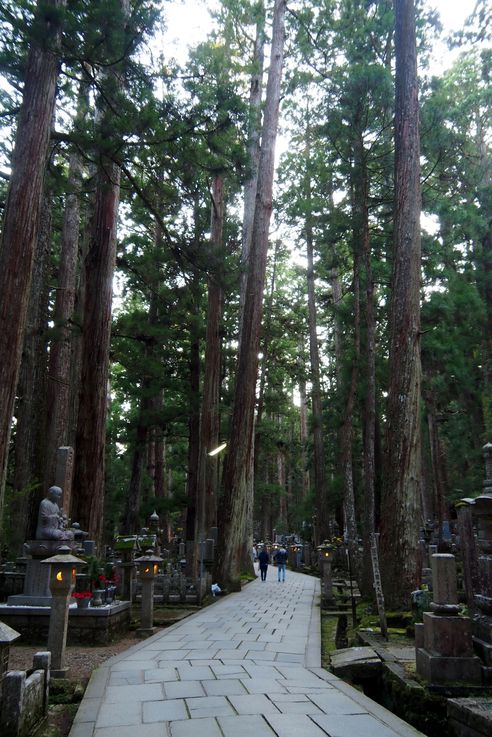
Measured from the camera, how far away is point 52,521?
8648 millimetres

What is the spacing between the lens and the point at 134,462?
1945 cm

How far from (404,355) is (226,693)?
251 inches

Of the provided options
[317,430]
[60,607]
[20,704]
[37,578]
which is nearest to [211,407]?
[317,430]

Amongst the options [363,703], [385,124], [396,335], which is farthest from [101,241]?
[363,703]

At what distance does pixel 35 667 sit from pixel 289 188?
64.6ft

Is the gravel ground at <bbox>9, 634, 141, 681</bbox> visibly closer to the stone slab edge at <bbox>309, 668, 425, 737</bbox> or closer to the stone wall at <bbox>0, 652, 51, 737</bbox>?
the stone wall at <bbox>0, 652, 51, 737</bbox>

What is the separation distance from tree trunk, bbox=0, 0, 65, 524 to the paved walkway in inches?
105

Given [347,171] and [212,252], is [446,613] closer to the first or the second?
[212,252]

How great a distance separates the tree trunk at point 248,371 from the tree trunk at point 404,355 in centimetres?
505

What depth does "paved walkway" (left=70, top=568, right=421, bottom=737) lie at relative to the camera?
375 cm

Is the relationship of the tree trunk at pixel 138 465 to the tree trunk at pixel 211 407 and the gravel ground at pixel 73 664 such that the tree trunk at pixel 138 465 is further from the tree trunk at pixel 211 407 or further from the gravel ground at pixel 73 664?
the gravel ground at pixel 73 664

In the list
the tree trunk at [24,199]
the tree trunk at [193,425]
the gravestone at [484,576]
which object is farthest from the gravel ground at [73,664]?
the tree trunk at [193,425]

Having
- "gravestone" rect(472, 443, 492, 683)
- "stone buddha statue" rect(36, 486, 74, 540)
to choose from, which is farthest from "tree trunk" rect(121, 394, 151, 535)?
"gravestone" rect(472, 443, 492, 683)

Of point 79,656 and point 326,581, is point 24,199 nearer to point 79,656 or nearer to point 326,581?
point 79,656
